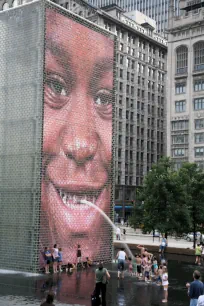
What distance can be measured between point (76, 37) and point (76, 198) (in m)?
10.2

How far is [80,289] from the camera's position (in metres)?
22.1

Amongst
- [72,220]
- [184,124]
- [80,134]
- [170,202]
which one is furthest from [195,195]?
[184,124]

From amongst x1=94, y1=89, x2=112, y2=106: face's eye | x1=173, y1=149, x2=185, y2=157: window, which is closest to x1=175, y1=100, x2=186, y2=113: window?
x1=173, y1=149, x2=185, y2=157: window

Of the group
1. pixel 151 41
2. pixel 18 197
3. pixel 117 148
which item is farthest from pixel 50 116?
pixel 151 41

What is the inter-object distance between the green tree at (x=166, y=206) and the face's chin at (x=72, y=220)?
13442 mm

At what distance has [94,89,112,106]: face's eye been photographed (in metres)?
32.4

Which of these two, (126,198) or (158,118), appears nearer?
(126,198)

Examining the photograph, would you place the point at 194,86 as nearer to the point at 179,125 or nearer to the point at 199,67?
the point at 199,67

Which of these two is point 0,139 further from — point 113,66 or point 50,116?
point 113,66

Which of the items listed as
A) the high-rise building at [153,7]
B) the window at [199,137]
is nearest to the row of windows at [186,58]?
the window at [199,137]

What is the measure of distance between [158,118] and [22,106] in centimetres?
9527

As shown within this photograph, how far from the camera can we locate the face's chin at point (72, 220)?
92.3 ft

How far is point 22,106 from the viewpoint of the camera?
29062mm

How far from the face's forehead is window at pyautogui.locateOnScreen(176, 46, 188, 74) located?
61136 mm
